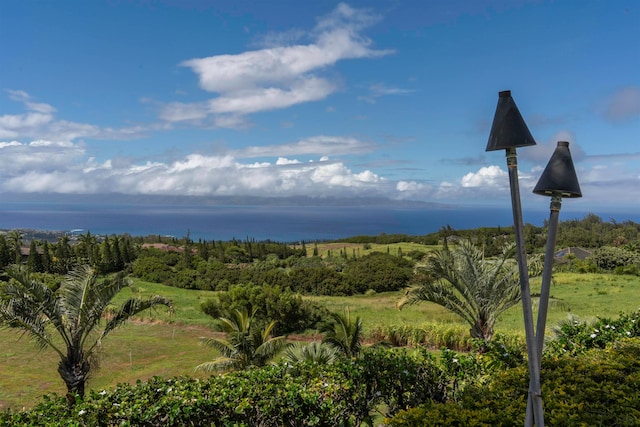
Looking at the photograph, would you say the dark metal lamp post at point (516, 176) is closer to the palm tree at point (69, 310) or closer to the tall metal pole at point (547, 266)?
the tall metal pole at point (547, 266)

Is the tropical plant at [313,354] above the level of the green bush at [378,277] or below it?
above

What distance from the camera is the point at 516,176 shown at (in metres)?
2.23

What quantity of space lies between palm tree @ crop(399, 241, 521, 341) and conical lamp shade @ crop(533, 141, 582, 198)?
8.05 m

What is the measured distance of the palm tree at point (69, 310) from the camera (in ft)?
27.3

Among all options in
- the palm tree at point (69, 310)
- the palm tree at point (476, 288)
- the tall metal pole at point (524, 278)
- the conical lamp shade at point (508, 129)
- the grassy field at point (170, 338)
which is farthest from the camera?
the grassy field at point (170, 338)

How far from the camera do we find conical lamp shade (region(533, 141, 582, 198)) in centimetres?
213

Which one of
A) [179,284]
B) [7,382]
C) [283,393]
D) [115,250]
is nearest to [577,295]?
[283,393]

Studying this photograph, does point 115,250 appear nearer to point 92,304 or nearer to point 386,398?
point 92,304

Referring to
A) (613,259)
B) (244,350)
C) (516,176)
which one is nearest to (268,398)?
(516,176)

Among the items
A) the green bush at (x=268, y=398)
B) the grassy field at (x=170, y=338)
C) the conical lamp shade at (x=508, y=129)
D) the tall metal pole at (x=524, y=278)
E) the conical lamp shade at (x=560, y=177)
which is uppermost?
the conical lamp shade at (x=508, y=129)

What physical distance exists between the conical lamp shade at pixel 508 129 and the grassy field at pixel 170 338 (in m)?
9.90

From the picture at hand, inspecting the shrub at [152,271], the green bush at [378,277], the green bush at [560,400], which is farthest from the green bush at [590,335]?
the shrub at [152,271]

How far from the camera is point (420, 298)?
33.5ft

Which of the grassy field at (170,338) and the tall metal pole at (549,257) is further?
the grassy field at (170,338)
